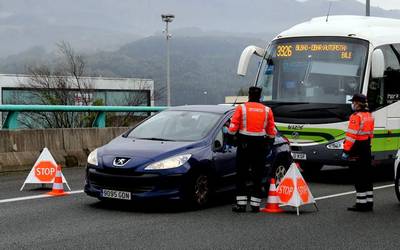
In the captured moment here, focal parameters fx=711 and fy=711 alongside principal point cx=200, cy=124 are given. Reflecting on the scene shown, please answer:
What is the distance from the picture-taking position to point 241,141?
32.1 ft

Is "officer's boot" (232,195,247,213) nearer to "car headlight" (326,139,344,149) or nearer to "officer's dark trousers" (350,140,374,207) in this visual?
"officer's dark trousers" (350,140,374,207)

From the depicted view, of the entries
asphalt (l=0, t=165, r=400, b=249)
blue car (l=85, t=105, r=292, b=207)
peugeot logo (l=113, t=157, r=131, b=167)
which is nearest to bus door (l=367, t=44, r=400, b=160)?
asphalt (l=0, t=165, r=400, b=249)

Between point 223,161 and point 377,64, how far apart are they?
5156 millimetres

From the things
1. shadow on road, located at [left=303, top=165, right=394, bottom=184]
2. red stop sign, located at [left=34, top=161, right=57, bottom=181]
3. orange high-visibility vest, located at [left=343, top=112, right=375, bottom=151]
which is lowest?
shadow on road, located at [left=303, top=165, right=394, bottom=184]

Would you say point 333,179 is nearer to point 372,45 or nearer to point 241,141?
point 372,45

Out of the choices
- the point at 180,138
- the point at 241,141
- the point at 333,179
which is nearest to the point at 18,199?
the point at 180,138

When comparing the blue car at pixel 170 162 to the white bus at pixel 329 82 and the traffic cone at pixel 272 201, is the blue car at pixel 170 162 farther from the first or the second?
the white bus at pixel 329 82

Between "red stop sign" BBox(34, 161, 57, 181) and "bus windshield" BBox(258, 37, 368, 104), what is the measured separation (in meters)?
5.29

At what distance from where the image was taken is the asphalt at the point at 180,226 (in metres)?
7.38

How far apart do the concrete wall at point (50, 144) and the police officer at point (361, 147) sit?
6993 mm

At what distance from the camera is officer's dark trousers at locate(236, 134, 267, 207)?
9.70 metres

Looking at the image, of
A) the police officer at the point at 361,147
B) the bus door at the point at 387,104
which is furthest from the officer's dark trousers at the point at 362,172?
the bus door at the point at 387,104

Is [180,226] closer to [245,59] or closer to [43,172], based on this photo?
[43,172]

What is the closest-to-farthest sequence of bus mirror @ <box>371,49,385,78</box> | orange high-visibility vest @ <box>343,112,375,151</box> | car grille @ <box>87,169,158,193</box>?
car grille @ <box>87,169,158,193</box> < orange high-visibility vest @ <box>343,112,375,151</box> < bus mirror @ <box>371,49,385,78</box>
